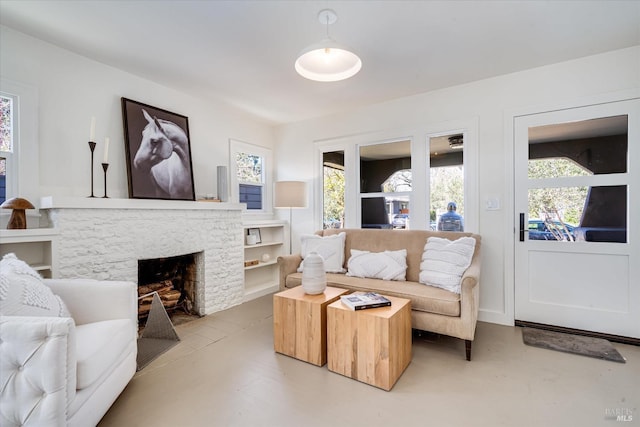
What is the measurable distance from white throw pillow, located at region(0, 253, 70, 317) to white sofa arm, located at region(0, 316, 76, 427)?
259mm

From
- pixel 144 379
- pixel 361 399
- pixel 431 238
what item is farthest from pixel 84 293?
pixel 431 238

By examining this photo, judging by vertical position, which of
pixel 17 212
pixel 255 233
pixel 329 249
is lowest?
pixel 329 249

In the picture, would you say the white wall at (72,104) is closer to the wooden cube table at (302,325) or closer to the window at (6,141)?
the window at (6,141)

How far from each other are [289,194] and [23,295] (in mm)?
2789

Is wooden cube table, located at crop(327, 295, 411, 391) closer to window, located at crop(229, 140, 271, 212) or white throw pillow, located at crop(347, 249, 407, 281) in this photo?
white throw pillow, located at crop(347, 249, 407, 281)

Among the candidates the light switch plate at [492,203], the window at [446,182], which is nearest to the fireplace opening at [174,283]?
→ the window at [446,182]

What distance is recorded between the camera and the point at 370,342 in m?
1.93

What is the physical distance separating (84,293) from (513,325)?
369 centimetres

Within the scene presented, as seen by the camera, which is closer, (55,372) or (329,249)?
(55,372)

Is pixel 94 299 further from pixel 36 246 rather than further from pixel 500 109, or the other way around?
pixel 500 109

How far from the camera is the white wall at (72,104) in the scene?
234 centimetres

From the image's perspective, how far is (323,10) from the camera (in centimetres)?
201

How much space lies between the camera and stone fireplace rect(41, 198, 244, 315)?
7.65ft

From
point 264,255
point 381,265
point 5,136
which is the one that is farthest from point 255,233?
point 5,136
